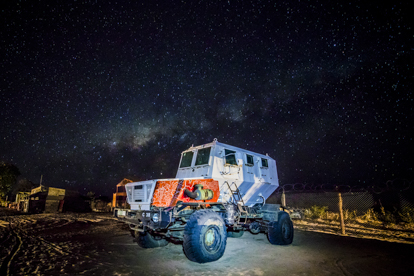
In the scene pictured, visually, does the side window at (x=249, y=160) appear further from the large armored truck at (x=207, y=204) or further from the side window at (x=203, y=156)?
the side window at (x=203, y=156)

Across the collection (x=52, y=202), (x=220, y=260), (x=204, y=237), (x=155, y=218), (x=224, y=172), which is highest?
(x=224, y=172)

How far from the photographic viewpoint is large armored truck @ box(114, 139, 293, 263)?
5.71 m

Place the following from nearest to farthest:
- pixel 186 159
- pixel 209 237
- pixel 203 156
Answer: pixel 209 237, pixel 203 156, pixel 186 159

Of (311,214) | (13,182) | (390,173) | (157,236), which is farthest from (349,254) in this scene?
(13,182)

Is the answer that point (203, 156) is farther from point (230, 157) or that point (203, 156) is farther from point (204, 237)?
point (204, 237)

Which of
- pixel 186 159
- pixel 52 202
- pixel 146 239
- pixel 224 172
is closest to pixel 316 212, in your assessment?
pixel 224 172

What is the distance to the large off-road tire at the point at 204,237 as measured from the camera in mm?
5250

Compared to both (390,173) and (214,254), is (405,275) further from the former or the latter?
(390,173)

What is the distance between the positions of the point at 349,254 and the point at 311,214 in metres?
10.6

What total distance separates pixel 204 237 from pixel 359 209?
1348cm

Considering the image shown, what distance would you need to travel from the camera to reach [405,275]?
4531mm

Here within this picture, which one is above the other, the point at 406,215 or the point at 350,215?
the point at 406,215

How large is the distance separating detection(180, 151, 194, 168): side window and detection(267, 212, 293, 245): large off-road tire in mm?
3741

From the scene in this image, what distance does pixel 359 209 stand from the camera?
46.9ft
